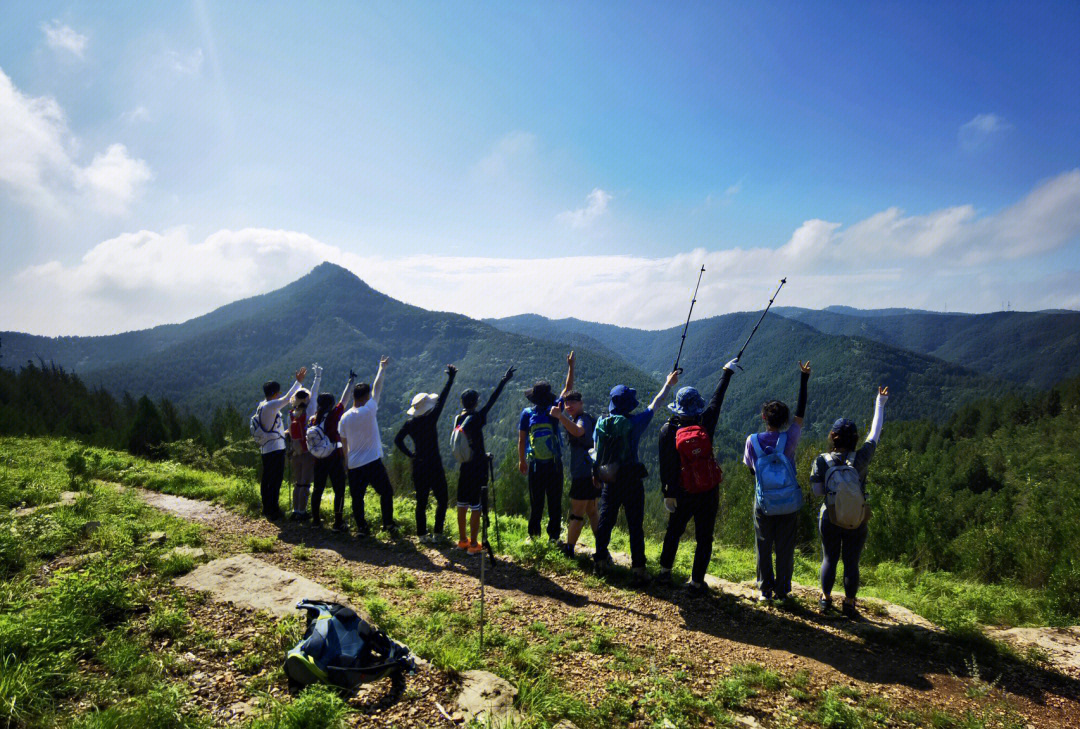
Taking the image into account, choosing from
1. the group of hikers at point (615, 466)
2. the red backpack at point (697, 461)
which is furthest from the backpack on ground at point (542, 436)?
the red backpack at point (697, 461)

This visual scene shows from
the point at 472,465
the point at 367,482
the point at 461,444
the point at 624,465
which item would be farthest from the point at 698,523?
the point at 367,482

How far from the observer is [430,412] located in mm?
7664

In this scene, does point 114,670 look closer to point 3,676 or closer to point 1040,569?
point 3,676

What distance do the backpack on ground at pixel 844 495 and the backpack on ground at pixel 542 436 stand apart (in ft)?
11.7

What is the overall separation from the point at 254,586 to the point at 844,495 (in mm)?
6272

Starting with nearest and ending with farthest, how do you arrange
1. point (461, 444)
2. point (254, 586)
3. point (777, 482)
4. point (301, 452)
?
1. point (254, 586)
2. point (777, 482)
3. point (461, 444)
4. point (301, 452)

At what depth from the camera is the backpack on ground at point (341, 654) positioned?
3.47 m

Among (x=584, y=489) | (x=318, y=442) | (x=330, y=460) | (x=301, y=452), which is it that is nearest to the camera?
(x=584, y=489)

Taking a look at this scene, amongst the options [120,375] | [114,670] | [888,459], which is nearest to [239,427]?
[114,670]

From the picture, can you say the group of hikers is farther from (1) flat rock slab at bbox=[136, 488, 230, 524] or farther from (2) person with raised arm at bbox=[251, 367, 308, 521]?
(1) flat rock slab at bbox=[136, 488, 230, 524]

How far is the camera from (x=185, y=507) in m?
9.81

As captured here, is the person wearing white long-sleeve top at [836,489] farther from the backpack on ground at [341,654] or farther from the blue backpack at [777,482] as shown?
the backpack on ground at [341,654]

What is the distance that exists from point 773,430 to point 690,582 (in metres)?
2.17

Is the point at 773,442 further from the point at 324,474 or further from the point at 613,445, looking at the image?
the point at 324,474
